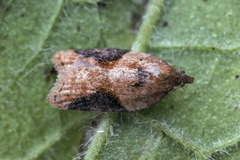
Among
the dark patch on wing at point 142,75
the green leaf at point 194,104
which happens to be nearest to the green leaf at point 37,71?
the green leaf at point 194,104

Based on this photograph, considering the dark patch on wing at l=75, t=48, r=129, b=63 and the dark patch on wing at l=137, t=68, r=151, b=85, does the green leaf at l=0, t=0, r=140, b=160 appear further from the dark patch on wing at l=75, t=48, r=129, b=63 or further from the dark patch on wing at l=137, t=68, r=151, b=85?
the dark patch on wing at l=137, t=68, r=151, b=85

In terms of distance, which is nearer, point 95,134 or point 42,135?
point 95,134

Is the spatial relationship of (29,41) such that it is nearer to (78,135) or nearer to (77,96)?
(77,96)

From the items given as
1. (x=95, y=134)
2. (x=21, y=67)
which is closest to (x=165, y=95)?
(x=95, y=134)

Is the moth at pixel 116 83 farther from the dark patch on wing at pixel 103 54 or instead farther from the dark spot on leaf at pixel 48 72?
the dark spot on leaf at pixel 48 72

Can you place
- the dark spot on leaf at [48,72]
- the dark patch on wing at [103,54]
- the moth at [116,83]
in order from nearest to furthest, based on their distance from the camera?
the moth at [116,83] < the dark patch on wing at [103,54] < the dark spot on leaf at [48,72]

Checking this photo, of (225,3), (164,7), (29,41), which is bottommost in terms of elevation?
(29,41)

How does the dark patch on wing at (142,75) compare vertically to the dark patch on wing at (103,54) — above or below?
below

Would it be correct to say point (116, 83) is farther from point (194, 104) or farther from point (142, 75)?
point (194, 104)
